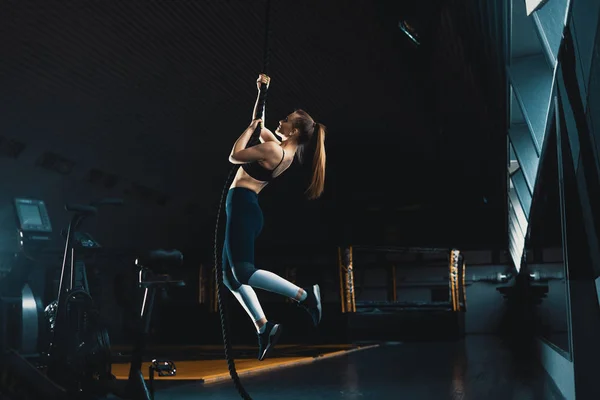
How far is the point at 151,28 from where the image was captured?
26.1 feet

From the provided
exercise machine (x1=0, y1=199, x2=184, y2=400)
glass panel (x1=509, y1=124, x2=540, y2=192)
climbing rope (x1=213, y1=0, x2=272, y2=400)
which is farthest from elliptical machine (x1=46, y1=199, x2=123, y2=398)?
glass panel (x1=509, y1=124, x2=540, y2=192)

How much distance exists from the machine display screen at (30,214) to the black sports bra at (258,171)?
4.81 ft

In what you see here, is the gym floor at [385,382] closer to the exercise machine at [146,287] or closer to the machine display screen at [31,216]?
the exercise machine at [146,287]

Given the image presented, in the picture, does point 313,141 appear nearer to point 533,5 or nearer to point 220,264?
point 220,264

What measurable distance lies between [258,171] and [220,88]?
25.6 feet

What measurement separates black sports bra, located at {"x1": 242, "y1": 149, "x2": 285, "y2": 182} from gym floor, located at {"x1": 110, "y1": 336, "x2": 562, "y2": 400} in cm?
216

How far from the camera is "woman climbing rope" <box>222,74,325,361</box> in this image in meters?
2.18

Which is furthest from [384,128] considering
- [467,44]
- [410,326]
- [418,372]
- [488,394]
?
[488,394]

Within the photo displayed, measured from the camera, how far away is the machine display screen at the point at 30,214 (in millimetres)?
3213

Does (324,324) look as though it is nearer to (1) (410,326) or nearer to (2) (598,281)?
(1) (410,326)

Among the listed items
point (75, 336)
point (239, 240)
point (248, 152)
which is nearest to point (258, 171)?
point (248, 152)

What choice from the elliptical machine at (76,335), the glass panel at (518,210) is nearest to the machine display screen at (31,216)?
the elliptical machine at (76,335)

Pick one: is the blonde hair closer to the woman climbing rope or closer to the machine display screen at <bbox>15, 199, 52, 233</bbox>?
the woman climbing rope

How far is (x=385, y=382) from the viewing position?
494cm
